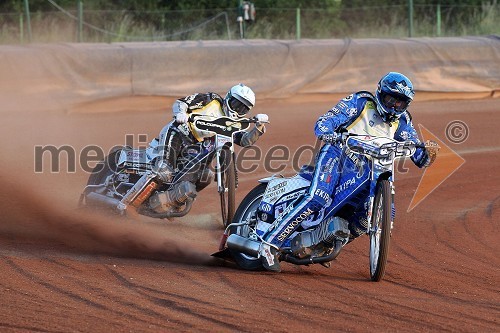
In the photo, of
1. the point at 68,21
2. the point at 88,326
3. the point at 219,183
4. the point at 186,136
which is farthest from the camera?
the point at 68,21

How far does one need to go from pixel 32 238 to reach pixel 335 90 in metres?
14.1

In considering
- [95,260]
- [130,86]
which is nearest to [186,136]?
[95,260]

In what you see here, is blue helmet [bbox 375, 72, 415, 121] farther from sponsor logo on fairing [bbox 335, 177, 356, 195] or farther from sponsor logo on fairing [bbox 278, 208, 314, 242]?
sponsor logo on fairing [bbox 278, 208, 314, 242]

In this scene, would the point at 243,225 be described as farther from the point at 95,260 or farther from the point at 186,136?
the point at 186,136

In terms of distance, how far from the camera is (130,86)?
21.3 m

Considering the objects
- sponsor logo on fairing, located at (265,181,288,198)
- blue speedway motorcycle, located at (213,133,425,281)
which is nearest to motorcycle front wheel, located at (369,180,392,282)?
blue speedway motorcycle, located at (213,133,425,281)

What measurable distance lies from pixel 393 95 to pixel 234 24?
870 inches

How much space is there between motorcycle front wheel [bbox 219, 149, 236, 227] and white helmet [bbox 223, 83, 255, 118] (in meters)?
0.50

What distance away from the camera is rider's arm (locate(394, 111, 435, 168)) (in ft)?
26.8

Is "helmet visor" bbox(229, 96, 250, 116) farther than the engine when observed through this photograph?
No

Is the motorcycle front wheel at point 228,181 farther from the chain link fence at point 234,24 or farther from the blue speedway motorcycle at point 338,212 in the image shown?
the chain link fence at point 234,24

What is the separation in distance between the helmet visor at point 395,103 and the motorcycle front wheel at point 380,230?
68 centimetres

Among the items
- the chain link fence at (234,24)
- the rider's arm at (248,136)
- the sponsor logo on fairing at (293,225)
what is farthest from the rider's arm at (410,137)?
the chain link fence at (234,24)

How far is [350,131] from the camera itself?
813 centimetres
